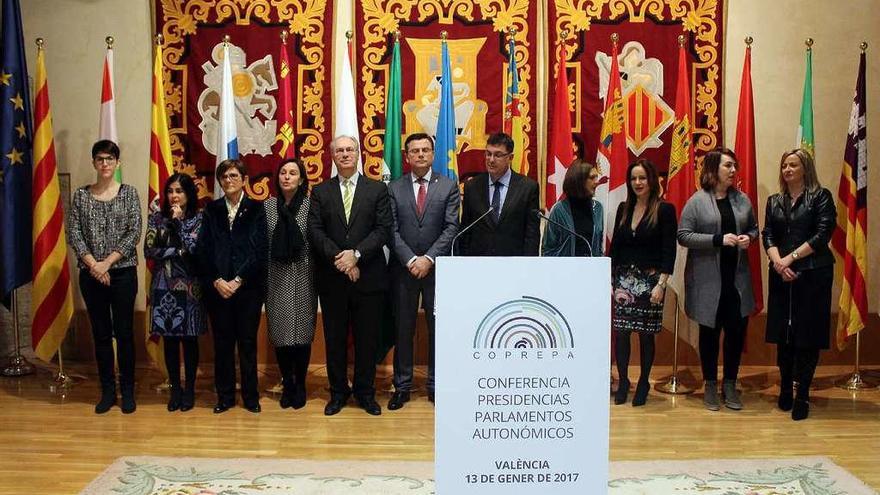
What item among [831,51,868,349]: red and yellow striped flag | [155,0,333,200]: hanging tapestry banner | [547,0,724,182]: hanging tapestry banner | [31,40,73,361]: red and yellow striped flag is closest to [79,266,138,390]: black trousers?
[31,40,73,361]: red and yellow striped flag

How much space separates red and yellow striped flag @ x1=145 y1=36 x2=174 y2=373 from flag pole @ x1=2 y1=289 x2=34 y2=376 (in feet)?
3.13

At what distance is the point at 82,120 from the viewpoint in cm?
572

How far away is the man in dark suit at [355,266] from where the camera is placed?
4.53m

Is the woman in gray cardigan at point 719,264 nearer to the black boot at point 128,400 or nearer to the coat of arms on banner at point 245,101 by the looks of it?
the coat of arms on banner at point 245,101

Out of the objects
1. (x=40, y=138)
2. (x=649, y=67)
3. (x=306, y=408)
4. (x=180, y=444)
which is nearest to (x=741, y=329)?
(x=649, y=67)

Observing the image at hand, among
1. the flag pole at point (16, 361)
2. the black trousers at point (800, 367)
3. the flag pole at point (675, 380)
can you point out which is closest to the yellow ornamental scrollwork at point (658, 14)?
the flag pole at point (675, 380)

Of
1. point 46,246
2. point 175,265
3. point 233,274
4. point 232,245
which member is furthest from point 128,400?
point 46,246

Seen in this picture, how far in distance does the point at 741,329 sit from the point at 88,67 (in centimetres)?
453

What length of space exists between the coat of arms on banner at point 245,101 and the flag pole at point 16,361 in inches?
64.0

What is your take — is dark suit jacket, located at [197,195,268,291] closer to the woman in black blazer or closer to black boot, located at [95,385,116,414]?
the woman in black blazer

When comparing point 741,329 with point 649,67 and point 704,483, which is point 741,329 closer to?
point 704,483

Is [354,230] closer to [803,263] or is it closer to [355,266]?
[355,266]

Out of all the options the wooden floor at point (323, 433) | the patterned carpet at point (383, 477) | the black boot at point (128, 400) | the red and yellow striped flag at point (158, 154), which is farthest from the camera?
the red and yellow striped flag at point (158, 154)

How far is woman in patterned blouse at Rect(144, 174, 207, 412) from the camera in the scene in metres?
4.50
